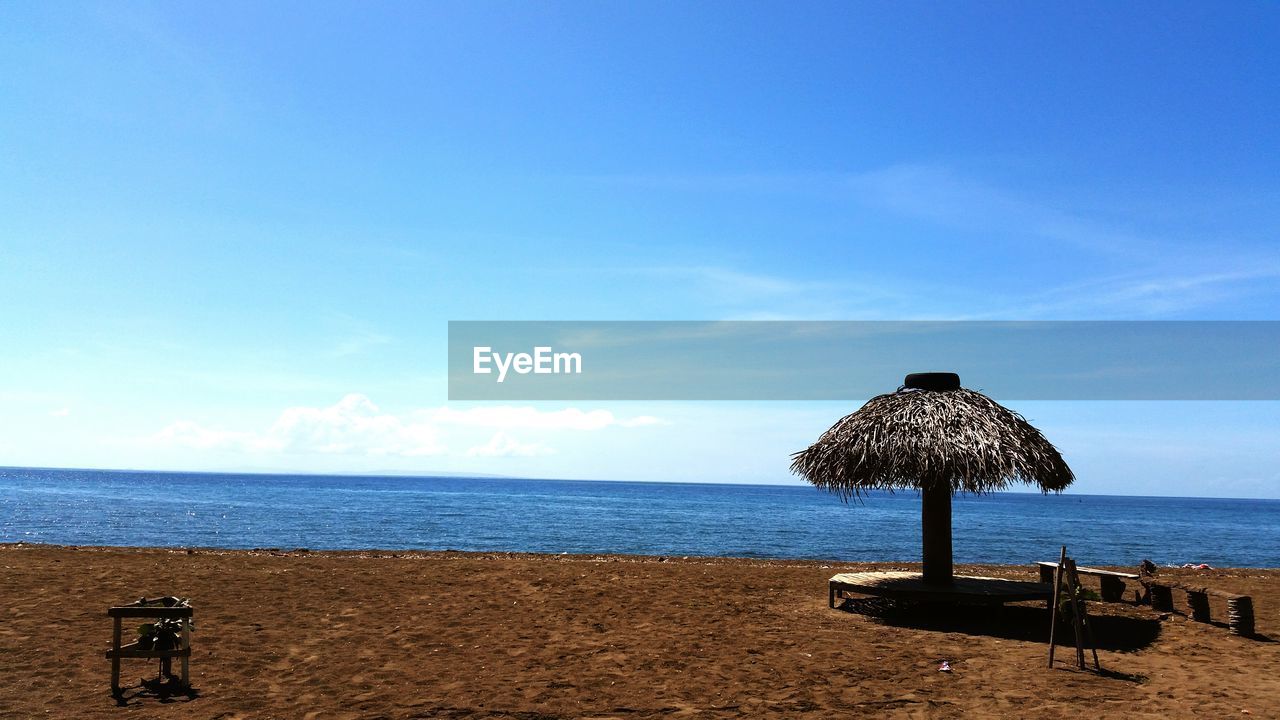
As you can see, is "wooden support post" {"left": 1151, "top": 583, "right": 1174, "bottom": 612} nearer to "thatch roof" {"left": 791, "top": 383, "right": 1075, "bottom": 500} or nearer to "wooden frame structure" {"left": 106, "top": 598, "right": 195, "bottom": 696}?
"thatch roof" {"left": 791, "top": 383, "right": 1075, "bottom": 500}

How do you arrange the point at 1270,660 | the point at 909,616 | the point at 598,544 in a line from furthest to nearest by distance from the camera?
1. the point at 598,544
2. the point at 909,616
3. the point at 1270,660

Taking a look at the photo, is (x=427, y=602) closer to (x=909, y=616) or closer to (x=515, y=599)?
(x=515, y=599)

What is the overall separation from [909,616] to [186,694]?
34.6 ft

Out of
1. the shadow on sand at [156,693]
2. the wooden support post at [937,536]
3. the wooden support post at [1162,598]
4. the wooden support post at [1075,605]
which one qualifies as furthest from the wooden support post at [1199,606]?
the shadow on sand at [156,693]

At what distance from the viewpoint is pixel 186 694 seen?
780cm

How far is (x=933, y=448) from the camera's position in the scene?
41.1 feet

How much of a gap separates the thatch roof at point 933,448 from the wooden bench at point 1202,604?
8.18ft

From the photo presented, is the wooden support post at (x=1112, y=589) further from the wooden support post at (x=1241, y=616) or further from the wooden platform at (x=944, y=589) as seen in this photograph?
the wooden platform at (x=944, y=589)

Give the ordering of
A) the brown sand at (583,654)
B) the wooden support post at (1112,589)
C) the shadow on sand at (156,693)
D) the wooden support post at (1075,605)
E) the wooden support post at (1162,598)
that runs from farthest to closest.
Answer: the wooden support post at (1112,589)
the wooden support post at (1162,598)
the wooden support post at (1075,605)
the brown sand at (583,654)
the shadow on sand at (156,693)

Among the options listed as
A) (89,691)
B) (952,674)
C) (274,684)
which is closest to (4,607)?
(89,691)

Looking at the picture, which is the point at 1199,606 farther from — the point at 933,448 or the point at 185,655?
the point at 185,655

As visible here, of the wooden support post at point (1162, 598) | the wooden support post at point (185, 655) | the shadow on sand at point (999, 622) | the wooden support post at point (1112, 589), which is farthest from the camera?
the wooden support post at point (1112, 589)

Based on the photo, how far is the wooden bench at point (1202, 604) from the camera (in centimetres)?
1152

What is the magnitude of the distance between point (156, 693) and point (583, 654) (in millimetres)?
4722
